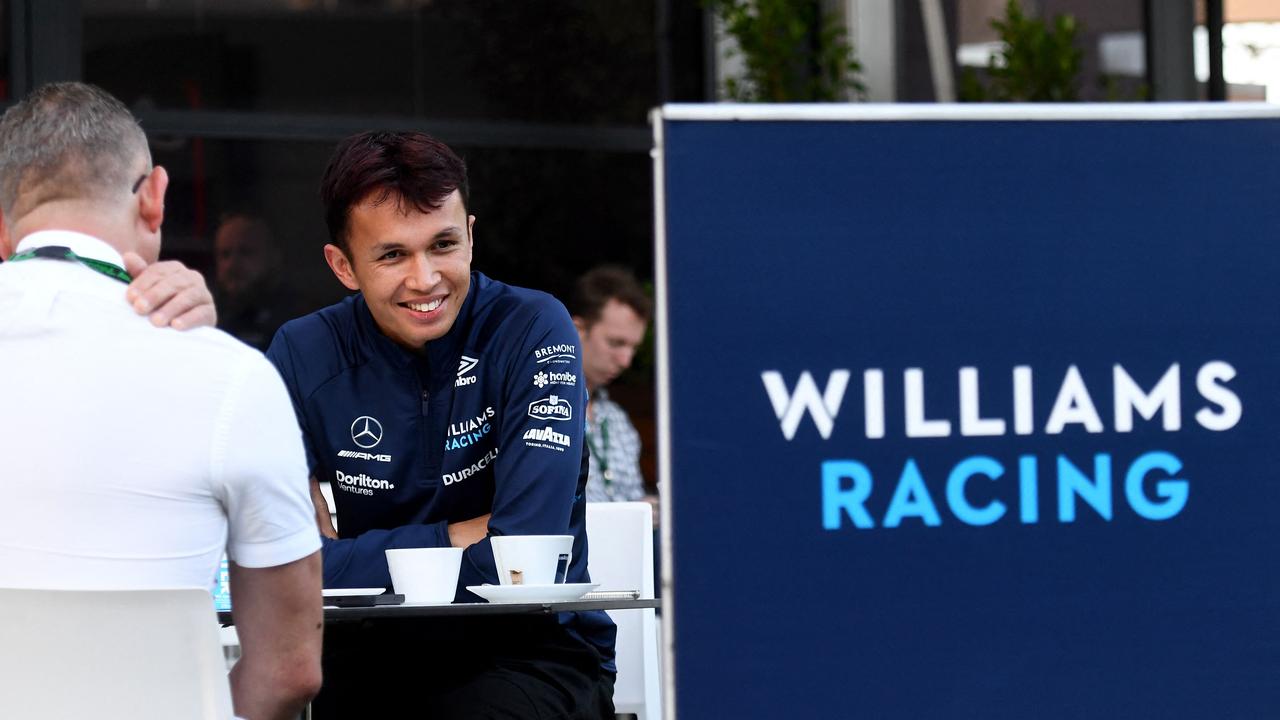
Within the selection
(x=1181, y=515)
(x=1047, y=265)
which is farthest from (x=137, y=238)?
(x=1181, y=515)

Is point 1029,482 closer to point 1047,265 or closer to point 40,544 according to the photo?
point 1047,265

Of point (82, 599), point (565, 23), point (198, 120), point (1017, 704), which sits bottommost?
point (1017, 704)

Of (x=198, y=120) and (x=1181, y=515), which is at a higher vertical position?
(x=198, y=120)

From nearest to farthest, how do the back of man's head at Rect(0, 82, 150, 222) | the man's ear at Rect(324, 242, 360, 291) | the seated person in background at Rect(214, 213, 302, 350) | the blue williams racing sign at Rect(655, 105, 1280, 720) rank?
the blue williams racing sign at Rect(655, 105, 1280, 720) → the back of man's head at Rect(0, 82, 150, 222) → the man's ear at Rect(324, 242, 360, 291) → the seated person in background at Rect(214, 213, 302, 350)

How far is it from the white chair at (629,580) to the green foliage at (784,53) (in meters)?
2.98

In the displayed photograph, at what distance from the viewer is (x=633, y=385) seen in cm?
562

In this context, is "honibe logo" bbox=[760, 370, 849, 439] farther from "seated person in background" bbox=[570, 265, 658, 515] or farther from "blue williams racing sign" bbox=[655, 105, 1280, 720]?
"seated person in background" bbox=[570, 265, 658, 515]

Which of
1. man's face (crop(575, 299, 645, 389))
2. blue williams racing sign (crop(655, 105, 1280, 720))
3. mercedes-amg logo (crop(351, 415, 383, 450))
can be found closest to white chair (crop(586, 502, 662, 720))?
mercedes-amg logo (crop(351, 415, 383, 450))

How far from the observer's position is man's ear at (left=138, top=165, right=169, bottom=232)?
66.9 inches

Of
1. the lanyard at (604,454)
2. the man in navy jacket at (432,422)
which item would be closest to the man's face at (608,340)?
the lanyard at (604,454)

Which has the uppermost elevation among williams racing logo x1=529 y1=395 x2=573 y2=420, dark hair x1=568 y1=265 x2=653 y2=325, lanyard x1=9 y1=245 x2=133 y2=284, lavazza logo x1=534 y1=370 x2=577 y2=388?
dark hair x1=568 y1=265 x2=653 y2=325

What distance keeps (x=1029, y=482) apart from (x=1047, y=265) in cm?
19

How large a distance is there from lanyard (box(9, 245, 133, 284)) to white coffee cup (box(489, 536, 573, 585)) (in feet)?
2.04

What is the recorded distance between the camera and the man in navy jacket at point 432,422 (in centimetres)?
225
